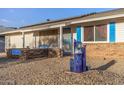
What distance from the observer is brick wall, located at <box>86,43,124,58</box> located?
539 inches

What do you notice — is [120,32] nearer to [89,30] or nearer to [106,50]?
[106,50]

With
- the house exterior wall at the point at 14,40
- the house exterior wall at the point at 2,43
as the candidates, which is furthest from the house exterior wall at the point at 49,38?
the house exterior wall at the point at 2,43

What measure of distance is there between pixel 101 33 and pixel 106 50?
1324 mm

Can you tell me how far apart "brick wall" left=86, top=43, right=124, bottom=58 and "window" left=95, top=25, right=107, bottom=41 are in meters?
0.47

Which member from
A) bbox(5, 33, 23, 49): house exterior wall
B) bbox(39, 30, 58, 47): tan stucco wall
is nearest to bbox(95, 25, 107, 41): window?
bbox(39, 30, 58, 47): tan stucco wall

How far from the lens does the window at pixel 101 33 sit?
48.5ft

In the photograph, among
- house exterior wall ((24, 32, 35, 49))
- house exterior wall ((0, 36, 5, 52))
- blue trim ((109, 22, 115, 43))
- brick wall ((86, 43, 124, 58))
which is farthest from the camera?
house exterior wall ((0, 36, 5, 52))

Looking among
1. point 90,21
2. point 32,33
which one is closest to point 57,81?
point 90,21

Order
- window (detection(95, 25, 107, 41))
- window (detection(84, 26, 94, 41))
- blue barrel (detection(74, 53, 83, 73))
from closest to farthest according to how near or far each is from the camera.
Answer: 1. blue barrel (detection(74, 53, 83, 73))
2. window (detection(95, 25, 107, 41))
3. window (detection(84, 26, 94, 41))

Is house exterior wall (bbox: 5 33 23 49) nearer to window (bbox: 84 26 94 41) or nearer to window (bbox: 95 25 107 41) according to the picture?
window (bbox: 84 26 94 41)

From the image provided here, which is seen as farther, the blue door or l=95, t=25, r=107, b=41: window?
l=95, t=25, r=107, b=41: window

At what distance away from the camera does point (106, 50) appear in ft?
47.2

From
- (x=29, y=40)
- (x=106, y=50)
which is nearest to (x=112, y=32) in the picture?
(x=106, y=50)
